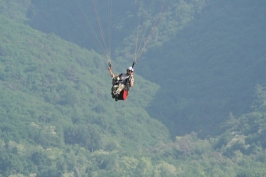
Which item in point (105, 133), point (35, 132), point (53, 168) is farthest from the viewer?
point (105, 133)

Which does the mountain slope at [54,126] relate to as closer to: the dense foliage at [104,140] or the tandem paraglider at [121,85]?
the dense foliage at [104,140]

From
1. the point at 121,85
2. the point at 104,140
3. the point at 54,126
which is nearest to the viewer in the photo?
the point at 121,85

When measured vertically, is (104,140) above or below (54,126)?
below

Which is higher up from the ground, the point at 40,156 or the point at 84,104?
the point at 84,104

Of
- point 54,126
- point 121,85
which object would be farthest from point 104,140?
point 121,85

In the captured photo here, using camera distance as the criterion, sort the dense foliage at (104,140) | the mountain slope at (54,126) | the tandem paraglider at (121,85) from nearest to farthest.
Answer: the tandem paraglider at (121,85) < the dense foliage at (104,140) < the mountain slope at (54,126)

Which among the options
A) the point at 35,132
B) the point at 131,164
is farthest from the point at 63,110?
the point at 131,164

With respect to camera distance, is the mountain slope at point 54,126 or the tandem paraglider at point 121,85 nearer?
the tandem paraglider at point 121,85

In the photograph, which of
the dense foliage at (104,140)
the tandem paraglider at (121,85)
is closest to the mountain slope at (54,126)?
the dense foliage at (104,140)

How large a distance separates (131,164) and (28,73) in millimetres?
39846

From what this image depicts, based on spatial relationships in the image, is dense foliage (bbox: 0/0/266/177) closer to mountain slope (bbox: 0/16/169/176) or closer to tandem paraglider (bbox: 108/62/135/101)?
mountain slope (bbox: 0/16/169/176)

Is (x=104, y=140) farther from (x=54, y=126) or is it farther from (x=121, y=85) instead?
(x=121, y=85)

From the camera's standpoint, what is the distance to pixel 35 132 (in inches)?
6944

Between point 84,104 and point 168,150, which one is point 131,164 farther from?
point 84,104
